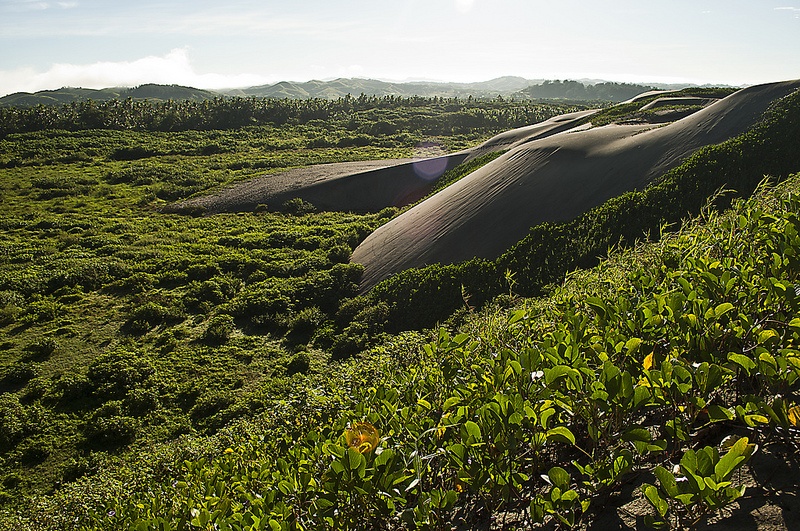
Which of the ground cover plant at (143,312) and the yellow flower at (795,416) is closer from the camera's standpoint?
the yellow flower at (795,416)

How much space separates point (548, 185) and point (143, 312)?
16152 millimetres

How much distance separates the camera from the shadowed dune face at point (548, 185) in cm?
1728

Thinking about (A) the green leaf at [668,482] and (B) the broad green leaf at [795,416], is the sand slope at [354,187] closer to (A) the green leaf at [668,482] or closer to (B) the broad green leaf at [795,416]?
(B) the broad green leaf at [795,416]

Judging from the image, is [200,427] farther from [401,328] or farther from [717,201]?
[717,201]

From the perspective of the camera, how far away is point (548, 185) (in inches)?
747

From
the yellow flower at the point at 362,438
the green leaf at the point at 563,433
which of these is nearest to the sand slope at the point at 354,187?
the yellow flower at the point at 362,438

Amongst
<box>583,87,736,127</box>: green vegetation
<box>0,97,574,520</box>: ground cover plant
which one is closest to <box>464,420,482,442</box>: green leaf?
<box>0,97,574,520</box>: ground cover plant

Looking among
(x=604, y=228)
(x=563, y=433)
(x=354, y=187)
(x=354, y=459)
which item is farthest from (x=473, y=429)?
(x=354, y=187)

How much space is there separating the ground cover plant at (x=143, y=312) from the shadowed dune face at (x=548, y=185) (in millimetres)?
2938

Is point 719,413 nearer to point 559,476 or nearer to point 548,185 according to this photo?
point 559,476

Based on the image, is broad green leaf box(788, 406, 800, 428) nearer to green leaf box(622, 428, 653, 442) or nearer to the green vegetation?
green leaf box(622, 428, 653, 442)

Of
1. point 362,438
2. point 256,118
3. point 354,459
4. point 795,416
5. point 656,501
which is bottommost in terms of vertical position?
point 362,438

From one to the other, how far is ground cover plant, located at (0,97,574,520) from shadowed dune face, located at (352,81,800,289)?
294cm

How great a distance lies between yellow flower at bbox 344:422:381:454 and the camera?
264 cm
